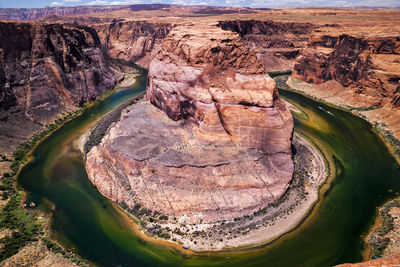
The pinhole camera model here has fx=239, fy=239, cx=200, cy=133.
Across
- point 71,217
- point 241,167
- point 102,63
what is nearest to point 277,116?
point 241,167

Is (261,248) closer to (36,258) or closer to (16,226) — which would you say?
(36,258)

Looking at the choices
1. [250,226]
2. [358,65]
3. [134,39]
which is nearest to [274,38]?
[358,65]

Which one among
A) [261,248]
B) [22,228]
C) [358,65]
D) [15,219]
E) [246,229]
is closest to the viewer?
[261,248]

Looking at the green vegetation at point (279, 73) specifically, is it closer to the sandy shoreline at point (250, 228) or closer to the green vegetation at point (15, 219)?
→ the sandy shoreline at point (250, 228)

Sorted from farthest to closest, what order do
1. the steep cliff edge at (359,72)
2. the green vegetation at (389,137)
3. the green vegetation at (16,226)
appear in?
the steep cliff edge at (359,72) → the green vegetation at (389,137) → the green vegetation at (16,226)

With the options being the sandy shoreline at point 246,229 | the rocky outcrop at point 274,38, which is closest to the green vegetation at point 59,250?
the sandy shoreline at point 246,229

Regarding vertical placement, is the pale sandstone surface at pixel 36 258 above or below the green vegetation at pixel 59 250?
above
